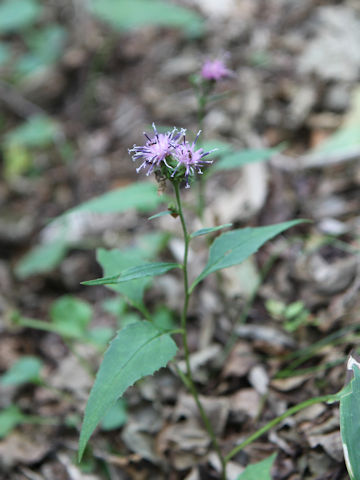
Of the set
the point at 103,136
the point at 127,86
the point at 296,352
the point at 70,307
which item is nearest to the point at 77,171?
the point at 103,136

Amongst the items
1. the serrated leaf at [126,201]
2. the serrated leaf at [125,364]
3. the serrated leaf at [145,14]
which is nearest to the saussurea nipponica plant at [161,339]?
the serrated leaf at [125,364]

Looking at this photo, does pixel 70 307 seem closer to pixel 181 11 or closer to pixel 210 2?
pixel 181 11

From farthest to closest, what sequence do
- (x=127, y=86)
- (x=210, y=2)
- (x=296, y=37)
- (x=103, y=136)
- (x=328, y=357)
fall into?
(x=210, y=2)
(x=127, y=86)
(x=103, y=136)
(x=296, y=37)
(x=328, y=357)

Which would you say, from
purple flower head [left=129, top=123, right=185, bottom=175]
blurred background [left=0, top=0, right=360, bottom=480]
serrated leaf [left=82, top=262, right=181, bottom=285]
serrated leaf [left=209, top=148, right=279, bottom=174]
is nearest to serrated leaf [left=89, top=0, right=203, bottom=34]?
blurred background [left=0, top=0, right=360, bottom=480]

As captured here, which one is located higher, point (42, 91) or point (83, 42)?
point (83, 42)

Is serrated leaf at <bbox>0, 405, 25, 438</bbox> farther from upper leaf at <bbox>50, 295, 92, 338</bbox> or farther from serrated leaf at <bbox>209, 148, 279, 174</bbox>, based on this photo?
serrated leaf at <bbox>209, 148, 279, 174</bbox>

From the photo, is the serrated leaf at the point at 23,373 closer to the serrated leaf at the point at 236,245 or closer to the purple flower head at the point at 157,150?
the serrated leaf at the point at 236,245

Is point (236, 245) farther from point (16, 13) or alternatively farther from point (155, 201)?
point (16, 13)
